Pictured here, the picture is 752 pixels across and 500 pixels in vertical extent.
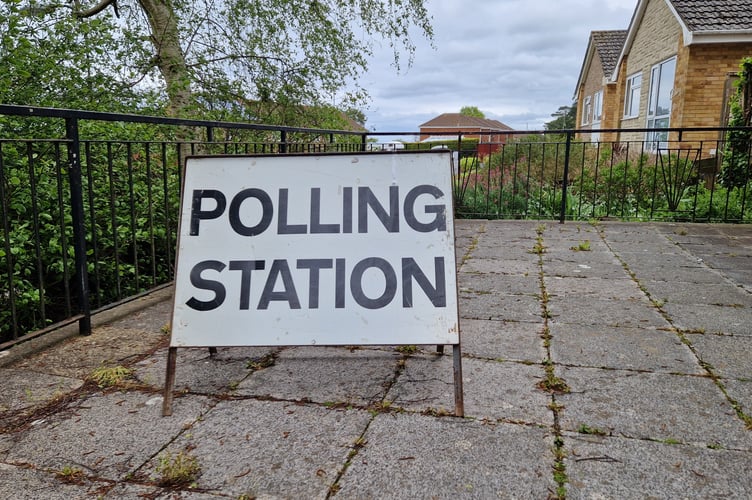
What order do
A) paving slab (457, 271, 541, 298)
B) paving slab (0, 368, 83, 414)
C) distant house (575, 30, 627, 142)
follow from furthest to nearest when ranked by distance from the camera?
distant house (575, 30, 627, 142), paving slab (457, 271, 541, 298), paving slab (0, 368, 83, 414)

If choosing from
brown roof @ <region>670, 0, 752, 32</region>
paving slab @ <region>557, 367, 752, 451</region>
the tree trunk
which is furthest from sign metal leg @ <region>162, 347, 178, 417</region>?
brown roof @ <region>670, 0, 752, 32</region>

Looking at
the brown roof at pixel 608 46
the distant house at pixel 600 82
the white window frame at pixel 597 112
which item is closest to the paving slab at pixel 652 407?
the distant house at pixel 600 82

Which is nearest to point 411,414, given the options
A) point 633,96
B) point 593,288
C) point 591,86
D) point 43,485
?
point 43,485

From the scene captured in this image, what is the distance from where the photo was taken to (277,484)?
1.79m

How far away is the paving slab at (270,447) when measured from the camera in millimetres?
1792

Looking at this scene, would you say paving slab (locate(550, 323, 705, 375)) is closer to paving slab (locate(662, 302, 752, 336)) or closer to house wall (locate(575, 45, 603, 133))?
paving slab (locate(662, 302, 752, 336))

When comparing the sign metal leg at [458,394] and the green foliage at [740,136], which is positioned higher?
the green foliage at [740,136]

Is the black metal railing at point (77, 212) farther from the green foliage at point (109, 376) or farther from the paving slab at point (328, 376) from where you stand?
the paving slab at point (328, 376)

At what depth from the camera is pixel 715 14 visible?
11781 mm

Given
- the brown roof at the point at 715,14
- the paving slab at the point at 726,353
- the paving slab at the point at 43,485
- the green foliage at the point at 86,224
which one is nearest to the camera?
the paving slab at the point at 43,485

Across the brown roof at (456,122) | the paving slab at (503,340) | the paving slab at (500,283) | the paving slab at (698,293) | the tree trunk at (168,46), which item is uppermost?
the brown roof at (456,122)

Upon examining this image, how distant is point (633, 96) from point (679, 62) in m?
4.97

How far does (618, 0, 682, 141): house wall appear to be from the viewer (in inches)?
515

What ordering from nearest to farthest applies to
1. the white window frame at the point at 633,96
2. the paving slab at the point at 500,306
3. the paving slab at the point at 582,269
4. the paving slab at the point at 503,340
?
the paving slab at the point at 503,340
the paving slab at the point at 500,306
the paving slab at the point at 582,269
the white window frame at the point at 633,96
